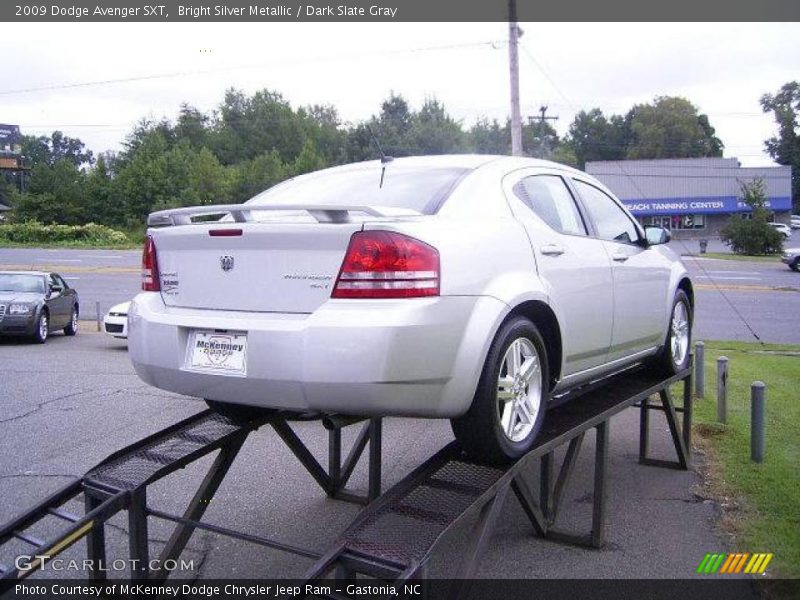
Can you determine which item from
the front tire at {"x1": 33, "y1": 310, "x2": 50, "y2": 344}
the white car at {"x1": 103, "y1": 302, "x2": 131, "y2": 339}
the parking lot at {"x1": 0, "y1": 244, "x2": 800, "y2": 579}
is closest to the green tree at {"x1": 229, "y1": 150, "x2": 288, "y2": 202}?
the front tire at {"x1": 33, "y1": 310, "x2": 50, "y2": 344}

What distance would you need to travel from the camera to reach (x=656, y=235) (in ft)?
19.5

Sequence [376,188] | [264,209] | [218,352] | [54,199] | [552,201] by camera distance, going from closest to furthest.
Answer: [264,209], [218,352], [376,188], [552,201], [54,199]

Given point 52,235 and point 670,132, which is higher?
point 670,132

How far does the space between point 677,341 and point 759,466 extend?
4.10 ft

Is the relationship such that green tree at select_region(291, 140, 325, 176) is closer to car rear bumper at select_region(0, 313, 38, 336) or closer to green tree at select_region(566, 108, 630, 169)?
car rear bumper at select_region(0, 313, 38, 336)

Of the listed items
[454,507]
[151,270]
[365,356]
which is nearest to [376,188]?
Result: [151,270]

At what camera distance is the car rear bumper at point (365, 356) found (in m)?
3.18

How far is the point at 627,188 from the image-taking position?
2235 inches

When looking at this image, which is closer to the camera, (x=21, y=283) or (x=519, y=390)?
(x=519, y=390)

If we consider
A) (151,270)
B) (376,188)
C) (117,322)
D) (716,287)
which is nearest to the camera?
(151,270)

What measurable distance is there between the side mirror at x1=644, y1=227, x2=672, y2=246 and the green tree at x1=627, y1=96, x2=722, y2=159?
86.5 m

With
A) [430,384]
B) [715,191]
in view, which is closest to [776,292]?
[430,384]

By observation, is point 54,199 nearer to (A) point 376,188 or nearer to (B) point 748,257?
(B) point 748,257

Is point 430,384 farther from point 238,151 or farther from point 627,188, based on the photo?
point 238,151
